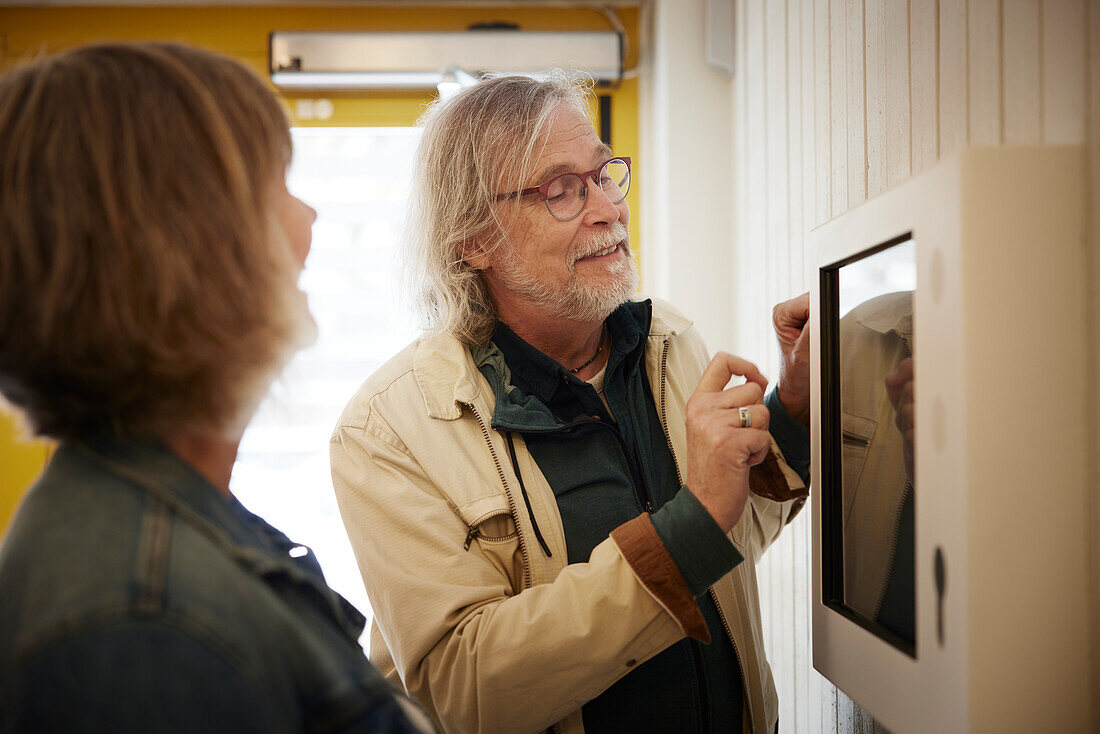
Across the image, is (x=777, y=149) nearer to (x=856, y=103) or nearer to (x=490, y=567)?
(x=856, y=103)

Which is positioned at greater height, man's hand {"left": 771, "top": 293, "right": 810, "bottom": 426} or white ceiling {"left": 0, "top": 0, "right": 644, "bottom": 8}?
white ceiling {"left": 0, "top": 0, "right": 644, "bottom": 8}

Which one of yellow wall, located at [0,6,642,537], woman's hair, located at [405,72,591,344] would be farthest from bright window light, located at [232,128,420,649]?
woman's hair, located at [405,72,591,344]

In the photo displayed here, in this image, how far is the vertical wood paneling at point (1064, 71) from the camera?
A: 0.66 meters

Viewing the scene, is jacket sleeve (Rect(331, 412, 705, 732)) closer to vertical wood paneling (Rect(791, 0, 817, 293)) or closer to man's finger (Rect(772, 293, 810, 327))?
man's finger (Rect(772, 293, 810, 327))

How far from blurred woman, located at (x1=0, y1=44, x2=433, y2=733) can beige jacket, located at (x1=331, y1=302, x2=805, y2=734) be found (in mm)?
350

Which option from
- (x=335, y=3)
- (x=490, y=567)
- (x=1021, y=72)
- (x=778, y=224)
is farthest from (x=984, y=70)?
(x=335, y=3)

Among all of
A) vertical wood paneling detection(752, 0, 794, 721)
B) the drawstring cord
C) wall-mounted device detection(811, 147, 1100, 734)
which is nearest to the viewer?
wall-mounted device detection(811, 147, 1100, 734)

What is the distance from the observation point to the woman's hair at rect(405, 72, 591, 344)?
4.37 ft

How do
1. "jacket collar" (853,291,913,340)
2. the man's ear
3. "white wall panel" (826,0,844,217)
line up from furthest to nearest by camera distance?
the man's ear, "white wall panel" (826,0,844,217), "jacket collar" (853,291,913,340)

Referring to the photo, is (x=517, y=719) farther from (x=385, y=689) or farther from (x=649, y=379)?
(x=649, y=379)

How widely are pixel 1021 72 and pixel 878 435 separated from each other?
0.38 m

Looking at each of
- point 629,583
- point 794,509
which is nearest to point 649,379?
point 794,509

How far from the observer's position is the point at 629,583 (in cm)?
91

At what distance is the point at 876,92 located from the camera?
43.2 inches
